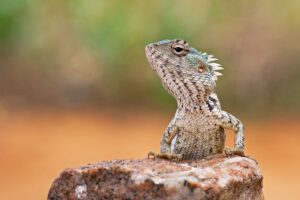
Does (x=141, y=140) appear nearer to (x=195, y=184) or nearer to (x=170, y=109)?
(x=170, y=109)

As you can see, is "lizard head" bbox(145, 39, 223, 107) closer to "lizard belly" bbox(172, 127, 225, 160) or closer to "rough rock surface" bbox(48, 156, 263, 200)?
"lizard belly" bbox(172, 127, 225, 160)

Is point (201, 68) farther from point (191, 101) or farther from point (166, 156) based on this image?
point (166, 156)

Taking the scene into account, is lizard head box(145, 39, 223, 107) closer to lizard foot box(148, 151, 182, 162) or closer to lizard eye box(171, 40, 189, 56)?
lizard eye box(171, 40, 189, 56)

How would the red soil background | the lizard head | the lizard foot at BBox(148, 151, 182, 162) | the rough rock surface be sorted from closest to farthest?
the rough rock surface, the lizard foot at BBox(148, 151, 182, 162), the lizard head, the red soil background

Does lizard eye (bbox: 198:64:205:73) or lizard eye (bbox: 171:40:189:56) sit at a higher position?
lizard eye (bbox: 171:40:189:56)

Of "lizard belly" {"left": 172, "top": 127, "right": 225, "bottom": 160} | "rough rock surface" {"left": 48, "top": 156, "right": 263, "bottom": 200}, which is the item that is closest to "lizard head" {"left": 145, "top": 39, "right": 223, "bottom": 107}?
"lizard belly" {"left": 172, "top": 127, "right": 225, "bottom": 160}

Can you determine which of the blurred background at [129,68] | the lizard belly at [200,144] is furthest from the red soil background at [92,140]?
the lizard belly at [200,144]

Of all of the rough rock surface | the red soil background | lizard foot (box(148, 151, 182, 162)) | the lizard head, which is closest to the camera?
the rough rock surface

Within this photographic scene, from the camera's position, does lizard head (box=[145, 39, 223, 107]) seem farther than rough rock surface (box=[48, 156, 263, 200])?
Yes
